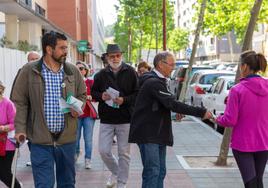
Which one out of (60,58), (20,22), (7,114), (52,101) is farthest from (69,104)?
(20,22)

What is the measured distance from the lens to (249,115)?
4.68 meters

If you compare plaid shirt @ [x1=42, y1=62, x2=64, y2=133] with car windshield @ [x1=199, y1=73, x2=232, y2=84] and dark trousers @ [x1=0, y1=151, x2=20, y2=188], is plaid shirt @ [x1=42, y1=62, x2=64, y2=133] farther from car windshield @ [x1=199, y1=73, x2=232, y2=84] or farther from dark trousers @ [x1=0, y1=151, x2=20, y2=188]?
car windshield @ [x1=199, y1=73, x2=232, y2=84]

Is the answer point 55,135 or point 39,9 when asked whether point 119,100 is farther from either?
point 39,9

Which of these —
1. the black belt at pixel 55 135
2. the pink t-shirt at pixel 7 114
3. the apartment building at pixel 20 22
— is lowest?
the black belt at pixel 55 135

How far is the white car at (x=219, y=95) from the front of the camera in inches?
522

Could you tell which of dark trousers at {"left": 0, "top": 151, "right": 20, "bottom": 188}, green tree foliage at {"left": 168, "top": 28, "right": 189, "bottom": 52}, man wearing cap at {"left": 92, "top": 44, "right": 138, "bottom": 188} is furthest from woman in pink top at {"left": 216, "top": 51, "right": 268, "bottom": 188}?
green tree foliage at {"left": 168, "top": 28, "right": 189, "bottom": 52}

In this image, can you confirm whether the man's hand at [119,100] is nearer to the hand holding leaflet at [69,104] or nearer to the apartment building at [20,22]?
the hand holding leaflet at [69,104]

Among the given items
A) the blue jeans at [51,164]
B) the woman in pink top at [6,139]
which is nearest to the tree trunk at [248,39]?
the woman in pink top at [6,139]

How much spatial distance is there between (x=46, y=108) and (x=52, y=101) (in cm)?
8

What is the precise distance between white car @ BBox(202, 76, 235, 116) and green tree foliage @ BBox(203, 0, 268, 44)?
1683 centimetres

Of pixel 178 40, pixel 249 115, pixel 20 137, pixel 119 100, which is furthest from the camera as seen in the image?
pixel 178 40

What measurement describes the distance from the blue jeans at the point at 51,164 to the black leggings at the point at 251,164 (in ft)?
5.32

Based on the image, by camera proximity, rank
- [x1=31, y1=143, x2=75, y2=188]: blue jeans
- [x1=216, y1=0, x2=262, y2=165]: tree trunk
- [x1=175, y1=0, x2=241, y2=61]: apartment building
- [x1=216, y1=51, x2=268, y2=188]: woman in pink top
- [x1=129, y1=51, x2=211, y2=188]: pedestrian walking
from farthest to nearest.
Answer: [x1=175, y1=0, x2=241, y2=61]: apartment building < [x1=216, y1=0, x2=262, y2=165]: tree trunk < [x1=129, y1=51, x2=211, y2=188]: pedestrian walking < [x1=216, y1=51, x2=268, y2=188]: woman in pink top < [x1=31, y1=143, x2=75, y2=188]: blue jeans

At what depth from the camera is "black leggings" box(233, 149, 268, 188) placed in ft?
15.5
